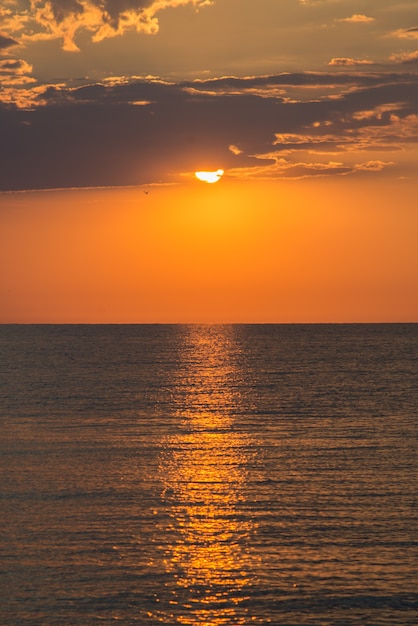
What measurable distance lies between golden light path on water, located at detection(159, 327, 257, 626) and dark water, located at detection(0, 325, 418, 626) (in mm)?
94

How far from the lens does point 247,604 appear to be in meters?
30.3

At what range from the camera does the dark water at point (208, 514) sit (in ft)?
100

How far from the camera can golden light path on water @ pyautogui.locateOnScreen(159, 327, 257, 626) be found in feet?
101

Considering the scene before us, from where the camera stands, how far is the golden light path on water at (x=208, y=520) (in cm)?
3064

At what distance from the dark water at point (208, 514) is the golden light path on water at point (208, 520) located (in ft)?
0.31

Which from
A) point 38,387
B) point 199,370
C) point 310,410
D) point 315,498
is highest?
point 199,370

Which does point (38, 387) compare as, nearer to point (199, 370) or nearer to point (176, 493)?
point (199, 370)

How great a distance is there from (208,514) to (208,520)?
134 cm

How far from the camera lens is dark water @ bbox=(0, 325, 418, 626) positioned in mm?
30516

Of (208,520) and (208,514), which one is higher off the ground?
(208,514)

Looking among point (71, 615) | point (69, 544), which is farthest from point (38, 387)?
point (71, 615)

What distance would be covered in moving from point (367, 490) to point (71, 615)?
69.6ft

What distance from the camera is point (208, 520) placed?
40.8 metres

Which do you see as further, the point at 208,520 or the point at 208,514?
the point at 208,514
